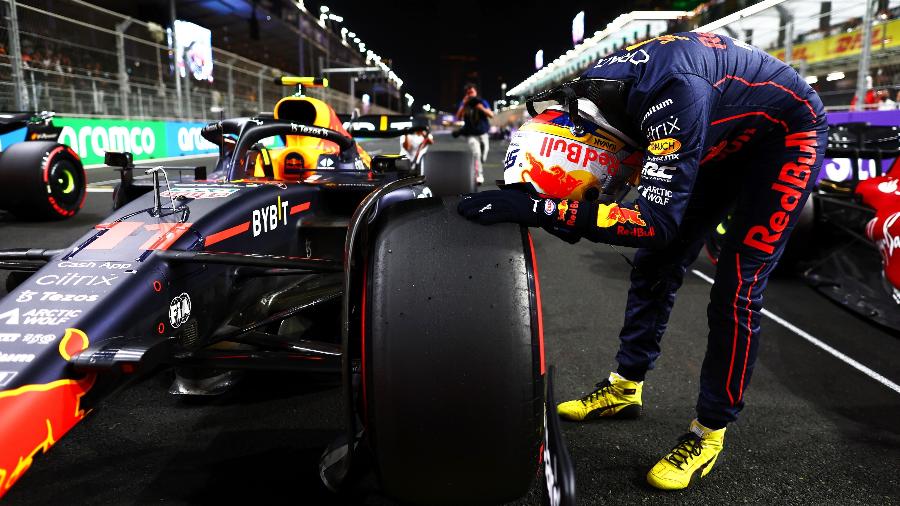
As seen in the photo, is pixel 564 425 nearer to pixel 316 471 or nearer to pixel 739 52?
pixel 316 471

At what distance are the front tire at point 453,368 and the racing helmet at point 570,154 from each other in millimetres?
382

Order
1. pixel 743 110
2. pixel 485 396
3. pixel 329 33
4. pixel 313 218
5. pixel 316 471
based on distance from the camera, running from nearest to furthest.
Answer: pixel 485 396, pixel 743 110, pixel 316 471, pixel 313 218, pixel 329 33

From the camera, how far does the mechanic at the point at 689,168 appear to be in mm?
1357

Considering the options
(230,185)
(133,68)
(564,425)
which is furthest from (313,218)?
(133,68)

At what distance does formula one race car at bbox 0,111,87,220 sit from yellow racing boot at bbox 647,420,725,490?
5.64 meters

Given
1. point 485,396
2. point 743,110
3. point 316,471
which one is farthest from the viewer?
point 316,471

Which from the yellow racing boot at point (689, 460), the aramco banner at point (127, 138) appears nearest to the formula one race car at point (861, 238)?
the yellow racing boot at point (689, 460)

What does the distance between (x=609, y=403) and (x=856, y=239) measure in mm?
2583

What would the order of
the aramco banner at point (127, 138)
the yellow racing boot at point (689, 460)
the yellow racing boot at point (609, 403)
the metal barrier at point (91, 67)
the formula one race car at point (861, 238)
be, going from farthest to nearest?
the aramco banner at point (127, 138) < the metal barrier at point (91, 67) < the formula one race car at point (861, 238) < the yellow racing boot at point (609, 403) < the yellow racing boot at point (689, 460)

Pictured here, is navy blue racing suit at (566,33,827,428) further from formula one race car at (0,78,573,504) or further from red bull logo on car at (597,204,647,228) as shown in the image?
formula one race car at (0,78,573,504)

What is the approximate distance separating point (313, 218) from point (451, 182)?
215cm

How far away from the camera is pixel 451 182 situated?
4574mm

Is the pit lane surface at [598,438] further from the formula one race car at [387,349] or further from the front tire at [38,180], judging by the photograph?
the front tire at [38,180]

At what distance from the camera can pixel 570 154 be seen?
155cm
